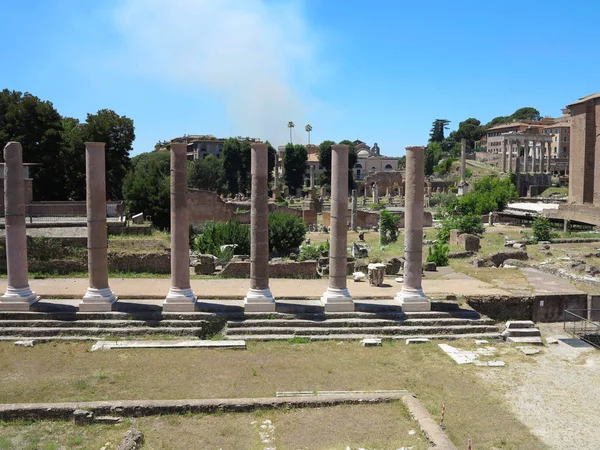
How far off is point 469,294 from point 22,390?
12198mm

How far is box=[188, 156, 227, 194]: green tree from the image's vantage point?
71375mm

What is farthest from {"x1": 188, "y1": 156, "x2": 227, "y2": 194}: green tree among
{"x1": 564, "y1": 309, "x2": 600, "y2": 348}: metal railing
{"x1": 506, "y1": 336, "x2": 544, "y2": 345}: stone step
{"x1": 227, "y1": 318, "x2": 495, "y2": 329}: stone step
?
{"x1": 506, "y1": 336, "x2": 544, "y2": 345}: stone step

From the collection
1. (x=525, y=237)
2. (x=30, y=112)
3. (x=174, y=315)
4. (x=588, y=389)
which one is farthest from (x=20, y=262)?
(x=525, y=237)

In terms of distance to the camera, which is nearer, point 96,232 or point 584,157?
point 96,232

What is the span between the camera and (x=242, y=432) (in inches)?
362

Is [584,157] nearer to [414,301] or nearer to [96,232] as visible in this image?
[414,301]

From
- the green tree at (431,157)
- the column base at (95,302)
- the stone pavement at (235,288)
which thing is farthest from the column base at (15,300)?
the green tree at (431,157)

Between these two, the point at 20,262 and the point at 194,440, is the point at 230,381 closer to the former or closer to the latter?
the point at 194,440

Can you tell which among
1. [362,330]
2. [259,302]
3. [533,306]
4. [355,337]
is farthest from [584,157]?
[259,302]

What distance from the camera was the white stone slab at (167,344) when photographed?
43.9 feet

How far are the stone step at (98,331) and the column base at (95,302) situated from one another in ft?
2.45

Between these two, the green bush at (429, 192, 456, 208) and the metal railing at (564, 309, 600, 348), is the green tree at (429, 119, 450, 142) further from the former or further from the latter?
the metal railing at (564, 309, 600, 348)

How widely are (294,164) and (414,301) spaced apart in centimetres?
7036

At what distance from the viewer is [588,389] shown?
38.1ft
